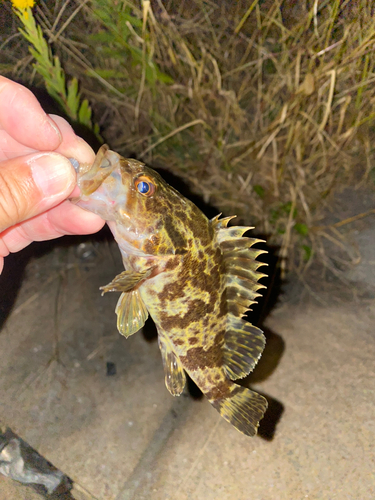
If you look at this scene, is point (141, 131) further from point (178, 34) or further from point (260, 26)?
point (260, 26)

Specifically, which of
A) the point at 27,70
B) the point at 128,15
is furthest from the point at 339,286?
the point at 27,70

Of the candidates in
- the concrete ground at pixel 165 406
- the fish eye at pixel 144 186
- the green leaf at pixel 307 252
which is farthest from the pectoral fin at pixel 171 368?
the green leaf at pixel 307 252

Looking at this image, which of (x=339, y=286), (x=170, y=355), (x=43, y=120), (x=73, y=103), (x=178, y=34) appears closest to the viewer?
(x=43, y=120)

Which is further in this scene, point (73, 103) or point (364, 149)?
point (364, 149)

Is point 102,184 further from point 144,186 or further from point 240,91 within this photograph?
point 240,91

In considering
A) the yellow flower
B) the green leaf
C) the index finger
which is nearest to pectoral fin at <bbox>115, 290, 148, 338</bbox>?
the index finger

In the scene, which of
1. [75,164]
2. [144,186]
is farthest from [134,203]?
[75,164]
